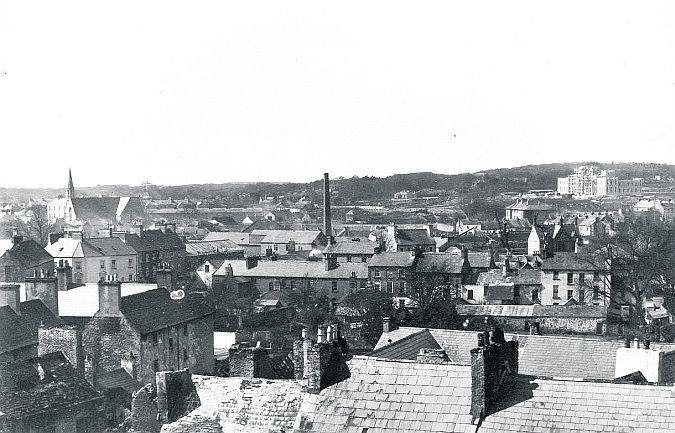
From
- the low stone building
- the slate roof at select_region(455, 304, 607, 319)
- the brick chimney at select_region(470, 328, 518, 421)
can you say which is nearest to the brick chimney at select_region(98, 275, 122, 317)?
the low stone building

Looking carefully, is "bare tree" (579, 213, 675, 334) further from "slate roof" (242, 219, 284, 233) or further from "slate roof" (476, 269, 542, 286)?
"slate roof" (242, 219, 284, 233)

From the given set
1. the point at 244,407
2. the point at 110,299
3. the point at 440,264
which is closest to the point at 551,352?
the point at 244,407

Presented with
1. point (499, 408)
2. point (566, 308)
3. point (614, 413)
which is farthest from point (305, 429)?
point (566, 308)

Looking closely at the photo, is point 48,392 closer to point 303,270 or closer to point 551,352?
point 551,352

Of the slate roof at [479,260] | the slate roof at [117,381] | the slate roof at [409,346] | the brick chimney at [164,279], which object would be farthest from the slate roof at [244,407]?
the slate roof at [479,260]

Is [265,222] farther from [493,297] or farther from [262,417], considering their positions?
[262,417]
